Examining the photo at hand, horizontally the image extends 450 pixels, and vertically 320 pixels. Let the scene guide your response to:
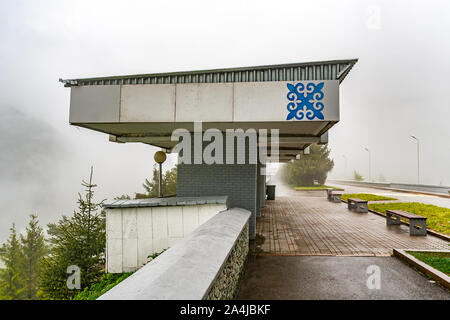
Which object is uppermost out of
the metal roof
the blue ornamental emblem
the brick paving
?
the metal roof

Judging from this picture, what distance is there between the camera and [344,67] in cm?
624

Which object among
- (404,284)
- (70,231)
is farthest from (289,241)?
(70,231)

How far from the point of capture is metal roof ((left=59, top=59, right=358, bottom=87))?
638 centimetres

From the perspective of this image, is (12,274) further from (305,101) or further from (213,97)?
(305,101)

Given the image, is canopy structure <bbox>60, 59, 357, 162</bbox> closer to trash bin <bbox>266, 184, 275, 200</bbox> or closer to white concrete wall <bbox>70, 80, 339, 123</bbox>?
white concrete wall <bbox>70, 80, 339, 123</bbox>

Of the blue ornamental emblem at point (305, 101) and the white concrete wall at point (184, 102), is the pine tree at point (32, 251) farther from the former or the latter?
the blue ornamental emblem at point (305, 101)

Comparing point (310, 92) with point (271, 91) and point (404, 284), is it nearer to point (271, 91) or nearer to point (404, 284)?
point (271, 91)

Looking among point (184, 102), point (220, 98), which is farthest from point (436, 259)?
point (184, 102)

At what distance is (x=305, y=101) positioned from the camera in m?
5.95

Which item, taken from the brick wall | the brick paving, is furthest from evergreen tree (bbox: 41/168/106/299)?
the brick paving

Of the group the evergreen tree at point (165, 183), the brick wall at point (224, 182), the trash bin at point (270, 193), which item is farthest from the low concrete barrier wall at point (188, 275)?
the evergreen tree at point (165, 183)

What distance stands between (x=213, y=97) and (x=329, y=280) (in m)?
5.06

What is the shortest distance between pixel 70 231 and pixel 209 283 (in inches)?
695
